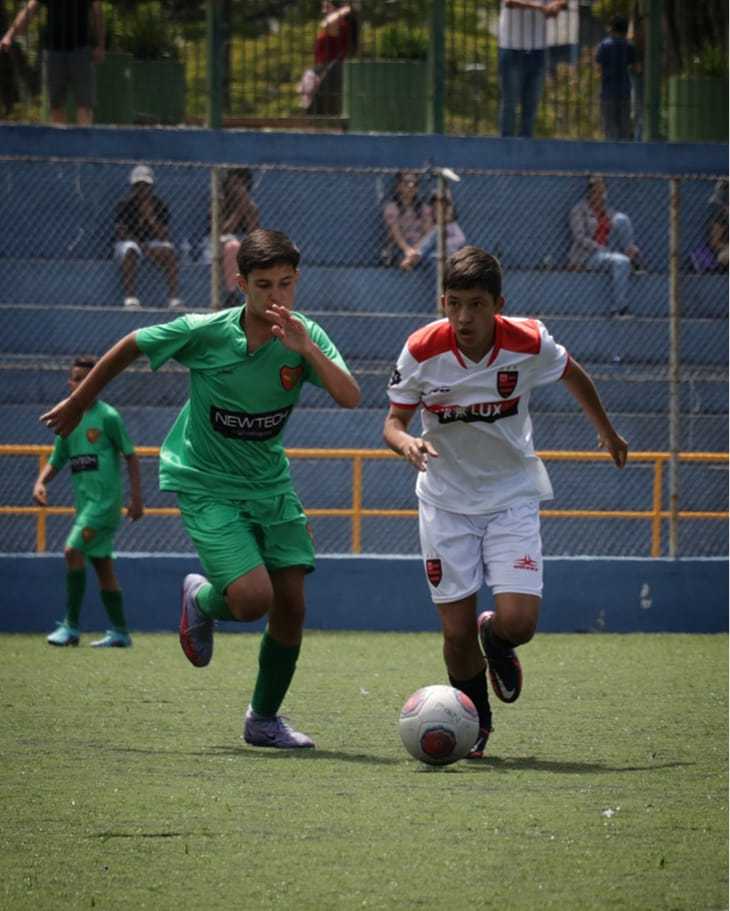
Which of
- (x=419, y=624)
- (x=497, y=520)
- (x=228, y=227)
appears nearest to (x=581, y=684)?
(x=497, y=520)

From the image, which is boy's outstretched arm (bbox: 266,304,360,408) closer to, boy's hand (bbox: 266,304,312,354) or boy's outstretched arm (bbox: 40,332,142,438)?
boy's hand (bbox: 266,304,312,354)

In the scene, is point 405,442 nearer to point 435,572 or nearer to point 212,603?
point 435,572

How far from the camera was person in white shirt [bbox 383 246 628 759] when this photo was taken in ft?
20.0

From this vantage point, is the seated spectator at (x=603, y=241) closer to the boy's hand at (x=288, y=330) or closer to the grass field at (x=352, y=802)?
the grass field at (x=352, y=802)

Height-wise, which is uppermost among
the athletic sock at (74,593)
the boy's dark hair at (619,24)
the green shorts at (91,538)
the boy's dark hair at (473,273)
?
the boy's dark hair at (619,24)

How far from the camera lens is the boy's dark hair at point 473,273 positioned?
19.1ft

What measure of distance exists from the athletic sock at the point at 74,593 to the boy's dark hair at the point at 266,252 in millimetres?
5251

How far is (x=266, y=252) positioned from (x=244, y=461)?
84cm

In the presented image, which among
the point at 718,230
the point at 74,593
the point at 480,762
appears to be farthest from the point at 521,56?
the point at 480,762

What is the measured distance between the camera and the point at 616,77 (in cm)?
1636

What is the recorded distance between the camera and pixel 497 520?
6.14m

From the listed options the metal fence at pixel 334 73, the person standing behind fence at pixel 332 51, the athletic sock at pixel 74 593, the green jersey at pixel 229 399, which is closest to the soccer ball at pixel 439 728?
the green jersey at pixel 229 399

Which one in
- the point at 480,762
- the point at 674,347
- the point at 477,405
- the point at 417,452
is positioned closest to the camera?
the point at 417,452

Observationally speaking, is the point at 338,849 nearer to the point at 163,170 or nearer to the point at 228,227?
the point at 228,227
